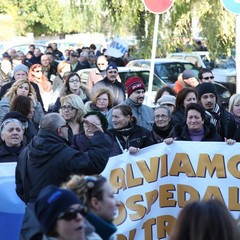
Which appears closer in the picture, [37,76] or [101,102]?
[101,102]

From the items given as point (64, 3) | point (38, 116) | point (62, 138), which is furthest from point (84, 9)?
point (62, 138)

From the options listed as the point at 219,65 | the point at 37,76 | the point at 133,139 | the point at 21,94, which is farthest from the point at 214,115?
the point at 219,65

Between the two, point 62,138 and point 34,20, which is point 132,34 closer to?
point 62,138

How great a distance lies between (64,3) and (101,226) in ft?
57.3

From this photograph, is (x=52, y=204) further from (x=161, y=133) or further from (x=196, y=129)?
(x=161, y=133)

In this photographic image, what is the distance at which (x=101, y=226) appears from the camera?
4.29 metres

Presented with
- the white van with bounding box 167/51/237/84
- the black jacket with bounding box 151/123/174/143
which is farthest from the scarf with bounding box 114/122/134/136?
the white van with bounding box 167/51/237/84

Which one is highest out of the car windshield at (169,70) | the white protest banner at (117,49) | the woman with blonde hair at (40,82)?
the woman with blonde hair at (40,82)

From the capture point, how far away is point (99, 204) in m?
4.34

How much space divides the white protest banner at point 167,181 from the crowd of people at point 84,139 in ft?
0.49

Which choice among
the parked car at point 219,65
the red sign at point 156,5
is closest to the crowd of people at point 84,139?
the red sign at point 156,5

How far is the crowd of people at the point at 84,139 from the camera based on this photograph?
156 inches

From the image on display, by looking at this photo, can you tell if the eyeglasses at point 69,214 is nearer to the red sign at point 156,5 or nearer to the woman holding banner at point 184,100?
the woman holding banner at point 184,100

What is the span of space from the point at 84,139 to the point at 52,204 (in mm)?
3887
